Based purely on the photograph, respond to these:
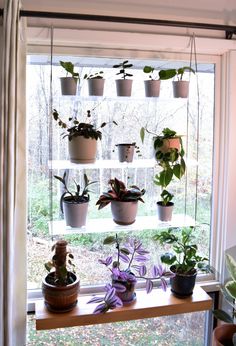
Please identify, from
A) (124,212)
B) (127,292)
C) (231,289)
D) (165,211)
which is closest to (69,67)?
(124,212)

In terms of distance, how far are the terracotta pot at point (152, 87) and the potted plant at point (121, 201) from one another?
1.55ft

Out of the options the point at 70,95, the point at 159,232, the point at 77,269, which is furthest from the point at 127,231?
the point at 70,95

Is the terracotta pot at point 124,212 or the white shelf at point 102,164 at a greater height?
the white shelf at point 102,164

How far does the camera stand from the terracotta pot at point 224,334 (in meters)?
1.83

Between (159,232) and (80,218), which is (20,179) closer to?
(80,218)

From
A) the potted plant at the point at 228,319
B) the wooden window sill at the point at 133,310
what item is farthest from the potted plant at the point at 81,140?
the potted plant at the point at 228,319

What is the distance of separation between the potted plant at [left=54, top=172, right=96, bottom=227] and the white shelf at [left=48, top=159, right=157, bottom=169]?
0.21 ft

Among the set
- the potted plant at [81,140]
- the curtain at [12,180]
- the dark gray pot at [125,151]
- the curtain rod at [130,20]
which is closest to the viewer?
the curtain at [12,180]

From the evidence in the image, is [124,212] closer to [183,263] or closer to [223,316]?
[183,263]

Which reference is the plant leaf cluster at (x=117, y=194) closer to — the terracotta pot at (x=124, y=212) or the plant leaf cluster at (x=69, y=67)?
the terracotta pot at (x=124, y=212)

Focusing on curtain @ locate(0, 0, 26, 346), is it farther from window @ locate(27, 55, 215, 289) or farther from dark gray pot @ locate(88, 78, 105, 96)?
dark gray pot @ locate(88, 78, 105, 96)

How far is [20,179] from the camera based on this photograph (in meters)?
1.62

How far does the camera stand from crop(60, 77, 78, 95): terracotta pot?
1.70 m

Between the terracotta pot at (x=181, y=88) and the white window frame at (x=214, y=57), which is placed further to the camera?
the terracotta pot at (x=181, y=88)
